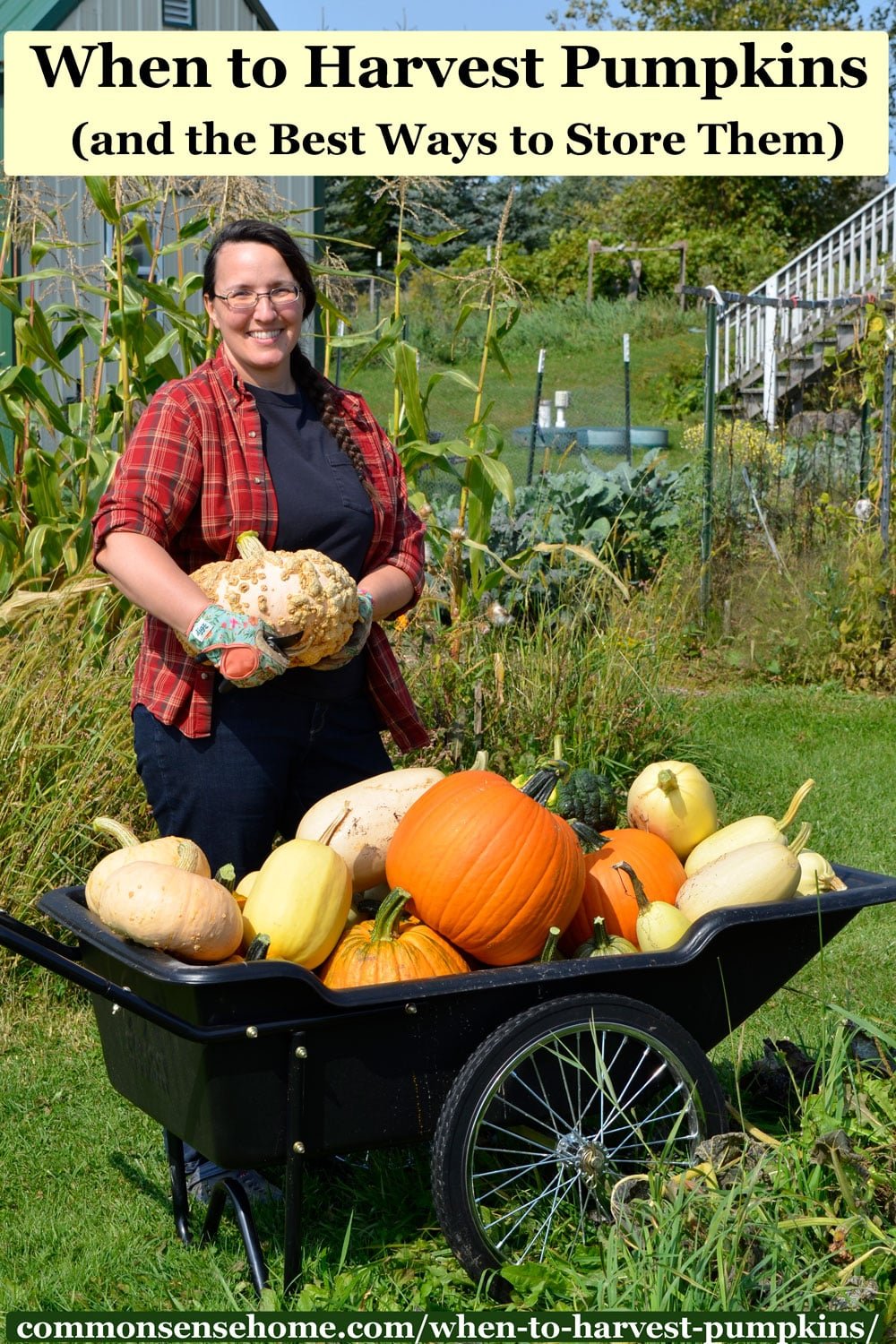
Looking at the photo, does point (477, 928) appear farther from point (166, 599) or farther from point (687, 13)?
point (687, 13)

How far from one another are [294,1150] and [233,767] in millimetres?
832

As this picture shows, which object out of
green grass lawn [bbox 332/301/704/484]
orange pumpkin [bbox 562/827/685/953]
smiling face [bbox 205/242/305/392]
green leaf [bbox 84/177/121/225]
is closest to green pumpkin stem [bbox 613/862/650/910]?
orange pumpkin [bbox 562/827/685/953]

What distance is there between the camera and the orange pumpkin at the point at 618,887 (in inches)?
110

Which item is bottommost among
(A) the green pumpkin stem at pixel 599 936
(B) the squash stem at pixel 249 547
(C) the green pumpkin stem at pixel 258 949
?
(A) the green pumpkin stem at pixel 599 936

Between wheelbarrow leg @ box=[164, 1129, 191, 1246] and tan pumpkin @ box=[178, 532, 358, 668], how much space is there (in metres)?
1.02

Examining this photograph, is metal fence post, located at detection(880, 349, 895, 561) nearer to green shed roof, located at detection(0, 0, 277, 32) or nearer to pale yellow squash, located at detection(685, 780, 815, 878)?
pale yellow squash, located at detection(685, 780, 815, 878)

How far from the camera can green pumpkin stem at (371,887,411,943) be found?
8.36 feet

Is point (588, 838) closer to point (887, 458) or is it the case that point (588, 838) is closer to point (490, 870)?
point (490, 870)

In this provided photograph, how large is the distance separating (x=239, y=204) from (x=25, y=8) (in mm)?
8093

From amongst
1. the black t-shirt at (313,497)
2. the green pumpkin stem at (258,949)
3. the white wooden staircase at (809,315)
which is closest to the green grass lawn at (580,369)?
the white wooden staircase at (809,315)

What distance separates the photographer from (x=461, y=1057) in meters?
2.50

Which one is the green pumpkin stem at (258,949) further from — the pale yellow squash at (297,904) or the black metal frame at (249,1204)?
the black metal frame at (249,1204)

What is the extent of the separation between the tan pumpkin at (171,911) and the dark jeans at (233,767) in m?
0.53

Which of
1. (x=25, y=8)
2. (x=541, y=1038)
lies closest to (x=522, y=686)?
(x=541, y=1038)
